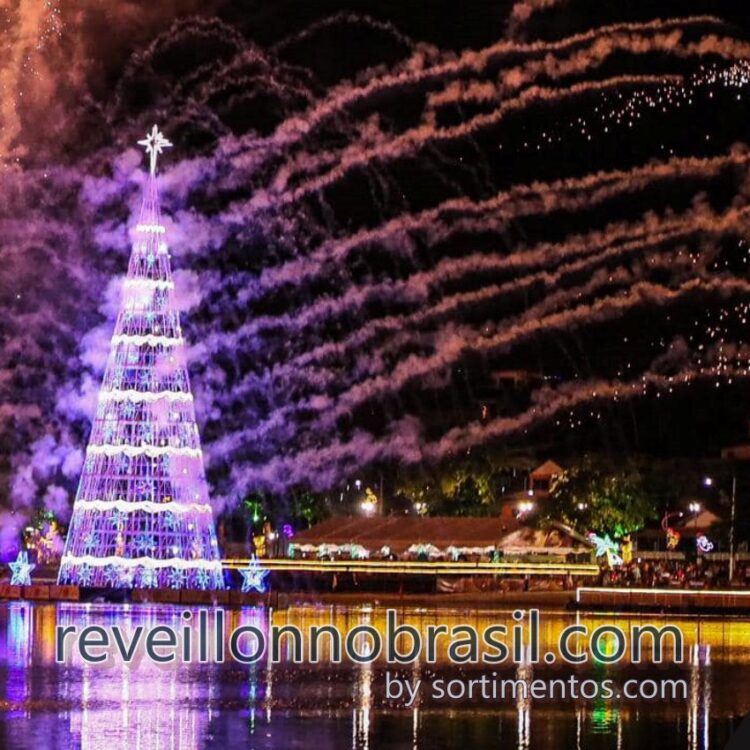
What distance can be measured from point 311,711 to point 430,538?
43.0 m

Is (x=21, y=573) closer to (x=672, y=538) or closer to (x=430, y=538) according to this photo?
(x=430, y=538)

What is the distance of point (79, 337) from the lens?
215 ft

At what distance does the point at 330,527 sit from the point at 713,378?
32.2 metres

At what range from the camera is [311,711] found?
25625 mm

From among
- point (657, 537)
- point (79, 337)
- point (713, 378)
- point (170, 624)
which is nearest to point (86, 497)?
point (170, 624)

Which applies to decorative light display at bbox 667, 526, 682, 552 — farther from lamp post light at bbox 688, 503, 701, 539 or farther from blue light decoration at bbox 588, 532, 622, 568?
blue light decoration at bbox 588, 532, 622, 568

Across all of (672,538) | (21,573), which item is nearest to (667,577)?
(672,538)

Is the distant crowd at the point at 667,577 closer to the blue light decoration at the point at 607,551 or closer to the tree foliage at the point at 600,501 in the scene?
the blue light decoration at the point at 607,551

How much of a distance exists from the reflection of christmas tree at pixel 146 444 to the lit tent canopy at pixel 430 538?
17.6 meters

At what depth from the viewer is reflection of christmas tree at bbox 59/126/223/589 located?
5059 centimetres

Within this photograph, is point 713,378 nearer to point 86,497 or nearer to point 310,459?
point 310,459

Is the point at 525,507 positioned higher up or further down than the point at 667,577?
higher up

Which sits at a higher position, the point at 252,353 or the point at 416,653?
the point at 252,353

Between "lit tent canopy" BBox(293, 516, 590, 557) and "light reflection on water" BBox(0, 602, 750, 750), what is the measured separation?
3160 cm
